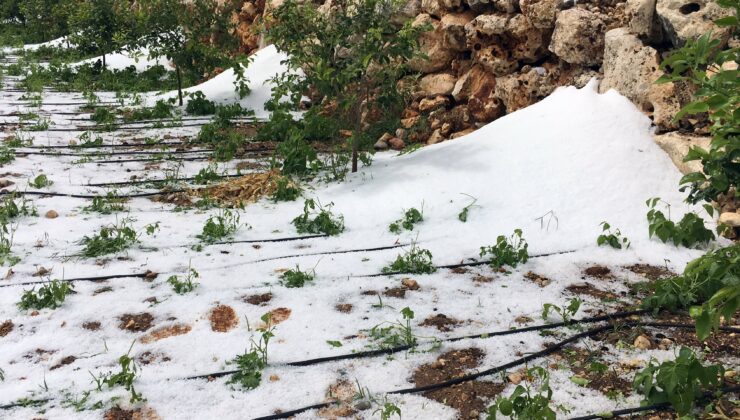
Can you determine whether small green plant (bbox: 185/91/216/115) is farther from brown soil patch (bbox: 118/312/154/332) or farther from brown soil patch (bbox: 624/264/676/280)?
brown soil patch (bbox: 624/264/676/280)

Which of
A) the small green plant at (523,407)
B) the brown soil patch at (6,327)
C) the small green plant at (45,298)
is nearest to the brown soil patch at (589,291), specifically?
the small green plant at (523,407)

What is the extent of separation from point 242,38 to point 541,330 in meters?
12.7

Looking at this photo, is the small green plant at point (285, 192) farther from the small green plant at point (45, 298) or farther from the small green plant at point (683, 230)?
the small green plant at point (683, 230)

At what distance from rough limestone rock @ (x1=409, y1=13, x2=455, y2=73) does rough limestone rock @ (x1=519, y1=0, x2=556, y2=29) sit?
4.71 ft

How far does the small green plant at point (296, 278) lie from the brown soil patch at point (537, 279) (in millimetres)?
1708

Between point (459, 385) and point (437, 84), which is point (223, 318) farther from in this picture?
point (437, 84)

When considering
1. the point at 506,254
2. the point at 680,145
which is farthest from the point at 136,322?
the point at 680,145

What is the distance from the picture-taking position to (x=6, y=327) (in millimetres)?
3514

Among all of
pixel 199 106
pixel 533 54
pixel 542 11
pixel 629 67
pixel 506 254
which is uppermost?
pixel 542 11

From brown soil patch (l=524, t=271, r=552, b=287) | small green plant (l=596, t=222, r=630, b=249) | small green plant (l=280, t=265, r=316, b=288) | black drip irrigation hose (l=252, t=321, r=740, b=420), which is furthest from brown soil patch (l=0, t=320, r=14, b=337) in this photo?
small green plant (l=596, t=222, r=630, b=249)

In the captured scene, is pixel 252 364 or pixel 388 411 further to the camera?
pixel 252 364

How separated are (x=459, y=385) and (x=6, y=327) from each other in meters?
2.94

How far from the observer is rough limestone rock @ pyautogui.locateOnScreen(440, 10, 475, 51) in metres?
7.76

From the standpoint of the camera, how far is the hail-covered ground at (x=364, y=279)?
9.62 ft
